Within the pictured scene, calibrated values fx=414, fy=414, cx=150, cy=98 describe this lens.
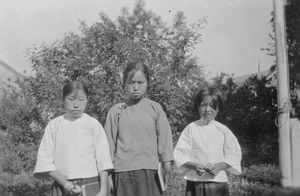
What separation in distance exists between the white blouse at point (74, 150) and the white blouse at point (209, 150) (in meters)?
0.75

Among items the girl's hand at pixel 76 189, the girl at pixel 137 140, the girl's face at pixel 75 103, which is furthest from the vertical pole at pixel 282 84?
the girl's hand at pixel 76 189

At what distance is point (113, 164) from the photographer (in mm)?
3164

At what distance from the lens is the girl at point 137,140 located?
123 inches

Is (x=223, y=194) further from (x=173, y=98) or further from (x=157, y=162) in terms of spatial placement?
(x=173, y=98)

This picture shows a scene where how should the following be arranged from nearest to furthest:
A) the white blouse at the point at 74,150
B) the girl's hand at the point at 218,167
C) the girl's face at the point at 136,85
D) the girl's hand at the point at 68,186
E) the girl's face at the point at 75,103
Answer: the girl's hand at the point at 68,186 → the white blouse at the point at 74,150 → the girl's face at the point at 75,103 → the girl's face at the point at 136,85 → the girl's hand at the point at 218,167

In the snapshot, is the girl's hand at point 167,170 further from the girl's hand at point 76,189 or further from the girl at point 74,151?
the girl's hand at point 76,189

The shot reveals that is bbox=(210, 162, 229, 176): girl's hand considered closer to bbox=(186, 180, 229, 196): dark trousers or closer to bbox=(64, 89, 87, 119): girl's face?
bbox=(186, 180, 229, 196): dark trousers

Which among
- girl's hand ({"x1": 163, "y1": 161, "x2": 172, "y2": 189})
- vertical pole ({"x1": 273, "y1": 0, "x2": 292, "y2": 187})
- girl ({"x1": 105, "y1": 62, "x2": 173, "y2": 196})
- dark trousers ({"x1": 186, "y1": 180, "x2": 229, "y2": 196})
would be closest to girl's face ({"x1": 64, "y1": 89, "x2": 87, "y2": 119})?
girl ({"x1": 105, "y1": 62, "x2": 173, "y2": 196})

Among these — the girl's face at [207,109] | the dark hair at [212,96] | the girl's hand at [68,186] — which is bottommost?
the girl's hand at [68,186]

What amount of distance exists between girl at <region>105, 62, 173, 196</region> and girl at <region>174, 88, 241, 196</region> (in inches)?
12.7

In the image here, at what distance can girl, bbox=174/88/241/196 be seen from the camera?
337 centimetres

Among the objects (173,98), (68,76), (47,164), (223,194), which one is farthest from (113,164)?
(68,76)

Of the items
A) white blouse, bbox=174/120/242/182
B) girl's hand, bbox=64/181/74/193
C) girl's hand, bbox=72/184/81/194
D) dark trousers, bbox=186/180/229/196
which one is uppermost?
white blouse, bbox=174/120/242/182

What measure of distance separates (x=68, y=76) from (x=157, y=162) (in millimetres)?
3290
